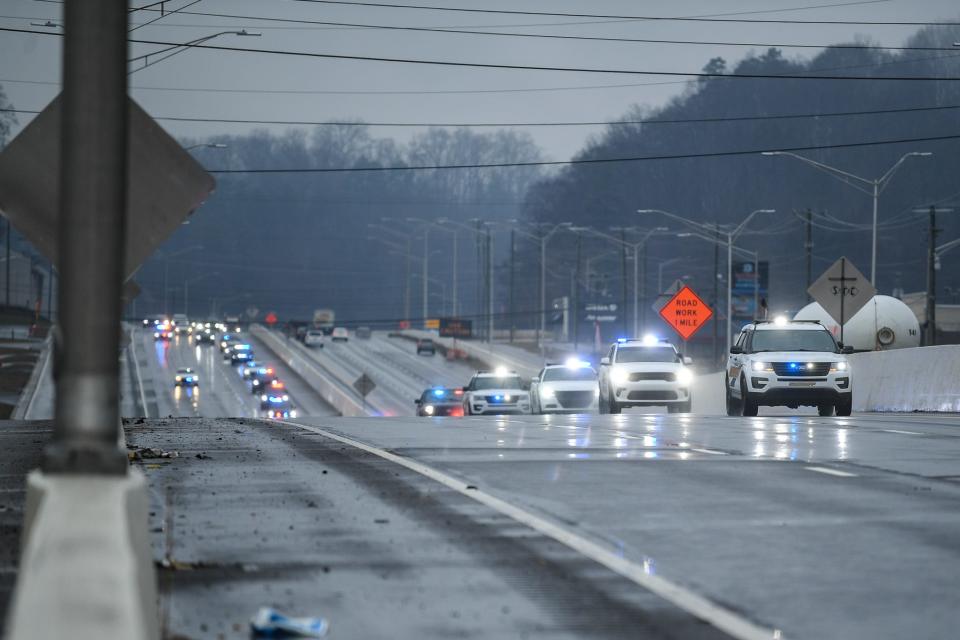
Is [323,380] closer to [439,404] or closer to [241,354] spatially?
[241,354]

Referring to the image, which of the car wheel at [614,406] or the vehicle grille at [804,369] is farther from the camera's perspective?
the car wheel at [614,406]

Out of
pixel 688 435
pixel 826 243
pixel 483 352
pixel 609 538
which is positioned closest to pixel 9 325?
pixel 483 352

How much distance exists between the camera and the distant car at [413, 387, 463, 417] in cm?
5241

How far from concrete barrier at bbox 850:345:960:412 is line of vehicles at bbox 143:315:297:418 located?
40.6 m

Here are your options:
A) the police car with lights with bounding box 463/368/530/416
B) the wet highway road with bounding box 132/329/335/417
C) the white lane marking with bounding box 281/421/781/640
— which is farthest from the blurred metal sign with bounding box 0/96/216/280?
the wet highway road with bounding box 132/329/335/417

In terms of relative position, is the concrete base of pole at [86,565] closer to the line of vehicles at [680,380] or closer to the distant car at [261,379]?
the line of vehicles at [680,380]

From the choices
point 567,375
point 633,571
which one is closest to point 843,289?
point 567,375

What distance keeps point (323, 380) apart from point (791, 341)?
74643mm

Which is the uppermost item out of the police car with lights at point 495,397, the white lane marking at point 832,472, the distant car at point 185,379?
the white lane marking at point 832,472

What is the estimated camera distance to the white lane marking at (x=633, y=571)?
714 centimetres

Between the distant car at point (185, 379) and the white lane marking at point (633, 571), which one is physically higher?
the white lane marking at point (633, 571)

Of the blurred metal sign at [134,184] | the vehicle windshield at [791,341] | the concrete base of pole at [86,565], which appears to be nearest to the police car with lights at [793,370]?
the vehicle windshield at [791,341]

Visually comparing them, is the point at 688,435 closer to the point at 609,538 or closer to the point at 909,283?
Result: the point at 609,538

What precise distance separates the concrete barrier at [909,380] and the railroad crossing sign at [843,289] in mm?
2137
